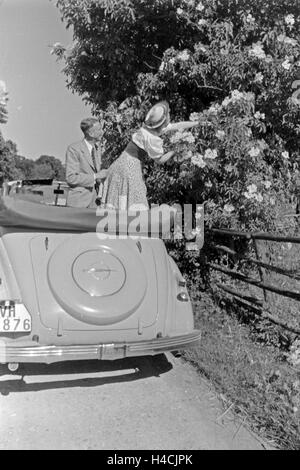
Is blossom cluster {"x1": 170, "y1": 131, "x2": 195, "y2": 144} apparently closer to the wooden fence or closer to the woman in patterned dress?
the woman in patterned dress

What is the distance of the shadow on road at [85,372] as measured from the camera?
364 cm

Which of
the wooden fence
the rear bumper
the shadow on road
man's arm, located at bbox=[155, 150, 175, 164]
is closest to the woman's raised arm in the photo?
man's arm, located at bbox=[155, 150, 175, 164]

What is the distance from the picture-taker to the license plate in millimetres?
3203

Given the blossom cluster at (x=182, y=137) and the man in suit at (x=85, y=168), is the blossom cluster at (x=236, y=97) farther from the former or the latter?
the man in suit at (x=85, y=168)

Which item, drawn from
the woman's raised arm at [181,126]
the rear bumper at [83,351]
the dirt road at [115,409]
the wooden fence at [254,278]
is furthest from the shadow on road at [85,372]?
the woman's raised arm at [181,126]

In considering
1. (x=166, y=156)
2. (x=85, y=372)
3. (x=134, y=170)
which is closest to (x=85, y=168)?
(x=134, y=170)

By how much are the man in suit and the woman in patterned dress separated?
1.36 ft

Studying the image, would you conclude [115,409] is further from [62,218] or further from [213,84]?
[213,84]

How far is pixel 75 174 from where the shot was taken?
5.30m

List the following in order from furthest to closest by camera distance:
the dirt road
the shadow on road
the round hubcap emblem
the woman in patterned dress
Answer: the woman in patterned dress < the shadow on road < the round hubcap emblem < the dirt road

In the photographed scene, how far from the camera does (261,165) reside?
5.44 m

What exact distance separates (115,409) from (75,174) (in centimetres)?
286

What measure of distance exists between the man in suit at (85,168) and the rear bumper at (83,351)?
2.42 meters
